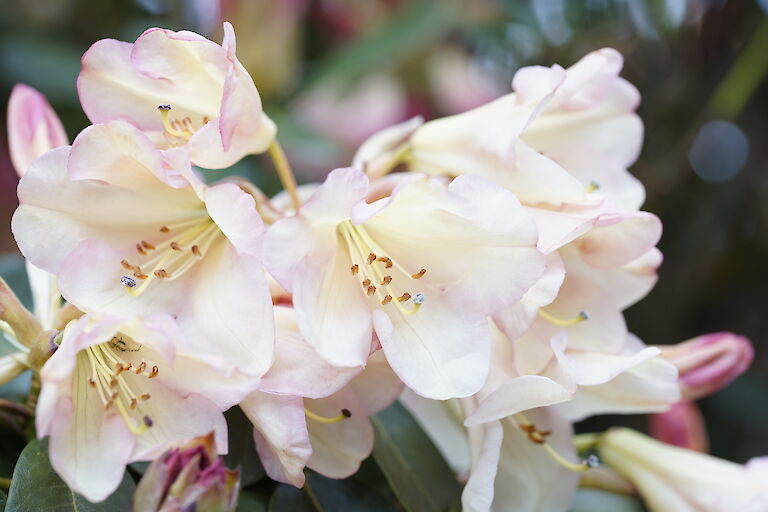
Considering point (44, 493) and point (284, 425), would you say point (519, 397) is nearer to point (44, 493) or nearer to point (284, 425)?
point (284, 425)

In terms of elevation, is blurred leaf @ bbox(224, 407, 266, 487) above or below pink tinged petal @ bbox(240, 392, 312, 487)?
below

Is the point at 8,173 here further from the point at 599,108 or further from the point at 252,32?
the point at 599,108

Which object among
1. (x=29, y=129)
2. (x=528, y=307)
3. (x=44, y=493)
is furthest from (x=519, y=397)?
(x=29, y=129)

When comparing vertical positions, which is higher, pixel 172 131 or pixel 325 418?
pixel 172 131

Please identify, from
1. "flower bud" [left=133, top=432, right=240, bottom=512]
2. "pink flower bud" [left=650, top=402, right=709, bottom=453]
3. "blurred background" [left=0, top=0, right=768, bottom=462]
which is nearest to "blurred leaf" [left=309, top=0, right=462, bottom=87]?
"blurred background" [left=0, top=0, right=768, bottom=462]

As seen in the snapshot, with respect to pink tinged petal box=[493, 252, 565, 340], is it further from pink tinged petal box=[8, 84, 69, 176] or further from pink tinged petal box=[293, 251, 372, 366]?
pink tinged petal box=[8, 84, 69, 176]

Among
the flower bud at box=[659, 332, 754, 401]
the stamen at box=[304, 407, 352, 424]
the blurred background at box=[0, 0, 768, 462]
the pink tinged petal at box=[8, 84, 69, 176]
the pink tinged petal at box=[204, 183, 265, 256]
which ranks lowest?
the blurred background at box=[0, 0, 768, 462]
